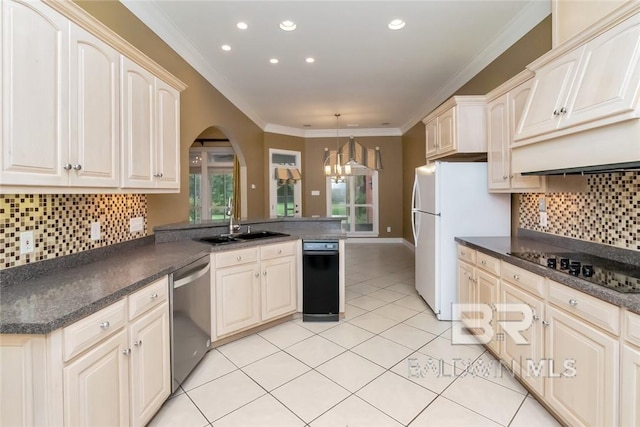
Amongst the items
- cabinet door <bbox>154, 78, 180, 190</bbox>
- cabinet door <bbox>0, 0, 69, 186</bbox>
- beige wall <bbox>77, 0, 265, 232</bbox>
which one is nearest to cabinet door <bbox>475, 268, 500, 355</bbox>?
cabinet door <bbox>154, 78, 180, 190</bbox>

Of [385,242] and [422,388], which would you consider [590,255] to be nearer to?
[422,388]

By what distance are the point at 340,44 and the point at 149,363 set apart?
11.4 ft

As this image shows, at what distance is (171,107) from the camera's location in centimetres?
245

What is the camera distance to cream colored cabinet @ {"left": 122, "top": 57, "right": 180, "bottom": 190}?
6.36ft

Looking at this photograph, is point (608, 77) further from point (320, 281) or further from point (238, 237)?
point (238, 237)

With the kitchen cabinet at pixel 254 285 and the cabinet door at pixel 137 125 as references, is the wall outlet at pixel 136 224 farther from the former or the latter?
the kitchen cabinet at pixel 254 285

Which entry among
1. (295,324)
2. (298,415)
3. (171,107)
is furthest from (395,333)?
(171,107)

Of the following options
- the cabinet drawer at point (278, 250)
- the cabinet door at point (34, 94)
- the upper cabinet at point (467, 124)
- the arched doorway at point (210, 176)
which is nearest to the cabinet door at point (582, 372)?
the upper cabinet at point (467, 124)

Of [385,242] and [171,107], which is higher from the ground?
[171,107]

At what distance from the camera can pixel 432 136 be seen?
146 inches

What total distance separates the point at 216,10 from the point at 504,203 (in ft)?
11.0

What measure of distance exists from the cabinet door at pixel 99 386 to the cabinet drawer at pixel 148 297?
4.7 inches

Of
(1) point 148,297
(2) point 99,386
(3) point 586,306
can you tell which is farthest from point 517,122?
(2) point 99,386

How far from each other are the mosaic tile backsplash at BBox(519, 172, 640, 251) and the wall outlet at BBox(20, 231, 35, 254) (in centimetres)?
356
